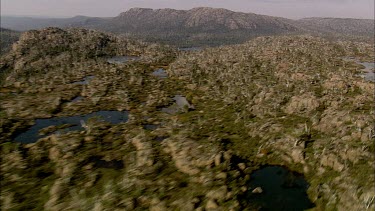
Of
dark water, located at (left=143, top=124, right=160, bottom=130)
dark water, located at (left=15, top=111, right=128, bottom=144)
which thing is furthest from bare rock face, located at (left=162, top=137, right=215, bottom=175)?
dark water, located at (left=15, top=111, right=128, bottom=144)

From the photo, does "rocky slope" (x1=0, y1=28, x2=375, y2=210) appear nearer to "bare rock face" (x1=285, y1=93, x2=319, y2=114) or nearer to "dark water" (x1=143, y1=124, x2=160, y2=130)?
"dark water" (x1=143, y1=124, x2=160, y2=130)

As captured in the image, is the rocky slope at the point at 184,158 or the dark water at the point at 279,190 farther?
the dark water at the point at 279,190

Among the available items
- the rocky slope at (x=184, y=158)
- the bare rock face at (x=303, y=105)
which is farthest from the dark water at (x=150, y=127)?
the bare rock face at (x=303, y=105)

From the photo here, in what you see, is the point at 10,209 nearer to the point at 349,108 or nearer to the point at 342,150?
the point at 342,150

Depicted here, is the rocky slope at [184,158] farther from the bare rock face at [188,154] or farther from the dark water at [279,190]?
the dark water at [279,190]

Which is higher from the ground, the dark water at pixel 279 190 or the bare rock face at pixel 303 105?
the bare rock face at pixel 303 105

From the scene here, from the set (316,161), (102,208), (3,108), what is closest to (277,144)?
(316,161)

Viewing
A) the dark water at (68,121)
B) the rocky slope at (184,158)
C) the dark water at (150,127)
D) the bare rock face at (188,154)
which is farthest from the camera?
the dark water at (150,127)
